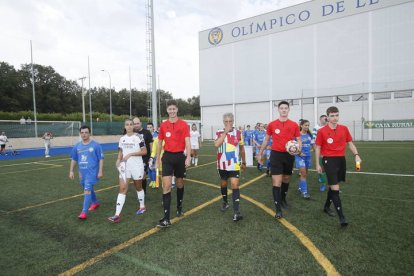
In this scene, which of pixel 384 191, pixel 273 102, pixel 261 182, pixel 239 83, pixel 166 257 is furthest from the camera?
pixel 239 83

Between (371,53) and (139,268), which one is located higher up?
(371,53)

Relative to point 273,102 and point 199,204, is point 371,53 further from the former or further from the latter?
point 199,204

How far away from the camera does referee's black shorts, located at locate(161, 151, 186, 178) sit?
4656 millimetres

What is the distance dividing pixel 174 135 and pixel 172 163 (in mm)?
525

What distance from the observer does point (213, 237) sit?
4.02 m

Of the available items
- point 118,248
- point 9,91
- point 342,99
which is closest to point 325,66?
point 342,99

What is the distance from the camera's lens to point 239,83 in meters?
35.0

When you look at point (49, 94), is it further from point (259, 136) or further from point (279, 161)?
point (279, 161)

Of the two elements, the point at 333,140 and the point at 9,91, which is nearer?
the point at 333,140

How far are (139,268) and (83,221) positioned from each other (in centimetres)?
238

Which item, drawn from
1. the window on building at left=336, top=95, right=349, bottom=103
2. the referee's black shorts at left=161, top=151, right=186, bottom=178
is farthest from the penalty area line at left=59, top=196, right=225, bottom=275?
the window on building at left=336, top=95, right=349, bottom=103

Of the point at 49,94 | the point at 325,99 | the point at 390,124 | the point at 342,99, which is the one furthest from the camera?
the point at 49,94

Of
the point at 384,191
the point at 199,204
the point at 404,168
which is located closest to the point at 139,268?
the point at 199,204

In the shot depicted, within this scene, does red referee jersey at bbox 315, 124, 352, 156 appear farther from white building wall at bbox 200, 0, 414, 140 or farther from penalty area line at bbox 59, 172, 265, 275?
white building wall at bbox 200, 0, 414, 140
